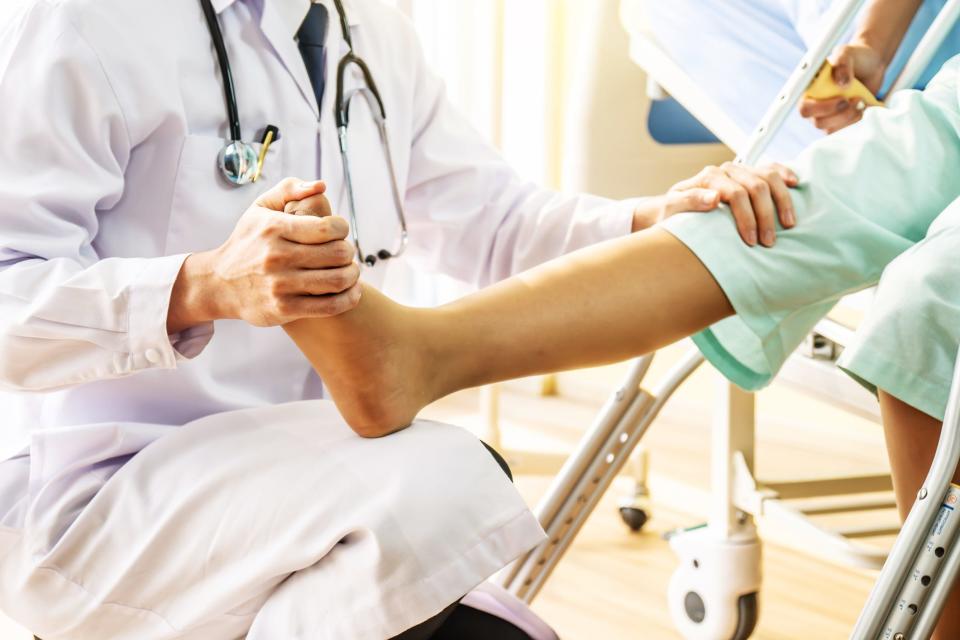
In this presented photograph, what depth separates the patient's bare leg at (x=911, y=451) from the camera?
0.87 metres

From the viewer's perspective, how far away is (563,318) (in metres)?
0.97

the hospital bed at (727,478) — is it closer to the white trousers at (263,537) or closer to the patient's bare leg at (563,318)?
the patient's bare leg at (563,318)

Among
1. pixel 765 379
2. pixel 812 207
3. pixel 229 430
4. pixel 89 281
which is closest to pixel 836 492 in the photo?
pixel 765 379

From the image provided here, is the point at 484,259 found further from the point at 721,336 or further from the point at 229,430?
the point at 229,430

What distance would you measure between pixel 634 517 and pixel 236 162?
4.35 ft

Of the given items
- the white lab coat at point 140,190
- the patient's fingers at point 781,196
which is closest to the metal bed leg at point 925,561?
the patient's fingers at point 781,196

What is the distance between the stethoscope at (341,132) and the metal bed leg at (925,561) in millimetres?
537

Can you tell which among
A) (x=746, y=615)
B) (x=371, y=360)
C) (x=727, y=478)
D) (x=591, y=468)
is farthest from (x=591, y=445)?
(x=371, y=360)

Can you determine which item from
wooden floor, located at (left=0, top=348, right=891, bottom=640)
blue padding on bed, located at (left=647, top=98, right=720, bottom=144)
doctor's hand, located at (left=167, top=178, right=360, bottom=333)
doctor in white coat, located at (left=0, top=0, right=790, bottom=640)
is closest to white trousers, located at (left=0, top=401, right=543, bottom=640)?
doctor in white coat, located at (left=0, top=0, right=790, bottom=640)

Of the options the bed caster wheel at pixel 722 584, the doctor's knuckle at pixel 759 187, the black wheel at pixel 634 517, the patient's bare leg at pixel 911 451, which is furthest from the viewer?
the black wheel at pixel 634 517

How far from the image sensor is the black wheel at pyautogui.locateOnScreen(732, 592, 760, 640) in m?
1.50

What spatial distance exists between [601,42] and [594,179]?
0.26m

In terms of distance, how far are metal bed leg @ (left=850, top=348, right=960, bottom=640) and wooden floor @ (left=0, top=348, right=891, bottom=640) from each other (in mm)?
867

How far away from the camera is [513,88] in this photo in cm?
→ 297
